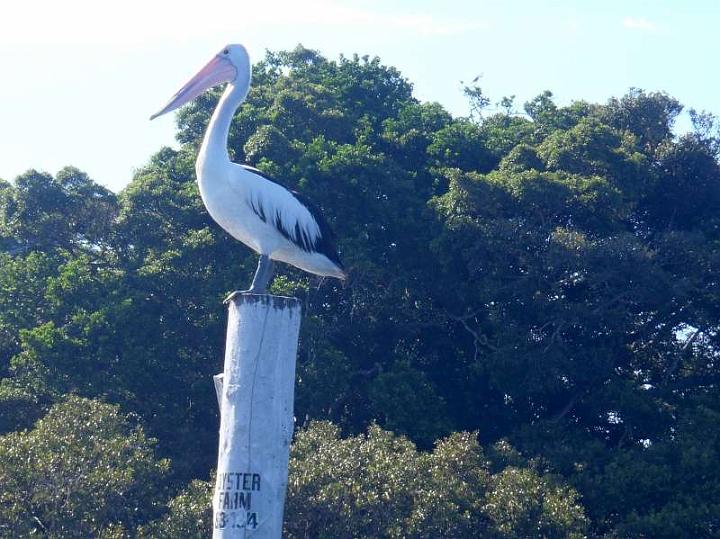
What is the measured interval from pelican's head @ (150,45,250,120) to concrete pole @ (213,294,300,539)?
3659mm

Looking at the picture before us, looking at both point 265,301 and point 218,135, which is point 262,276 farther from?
point 265,301

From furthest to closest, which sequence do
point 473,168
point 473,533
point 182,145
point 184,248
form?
point 182,145 → point 473,168 → point 184,248 → point 473,533

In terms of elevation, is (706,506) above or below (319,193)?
below

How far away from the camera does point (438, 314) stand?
19.7 metres

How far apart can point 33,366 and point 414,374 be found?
5504 millimetres

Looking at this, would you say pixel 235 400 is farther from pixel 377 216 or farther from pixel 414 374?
pixel 377 216

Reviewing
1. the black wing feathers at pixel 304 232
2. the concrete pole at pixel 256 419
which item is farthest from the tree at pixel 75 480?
the concrete pole at pixel 256 419

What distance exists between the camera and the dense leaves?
15664mm

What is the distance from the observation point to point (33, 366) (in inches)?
703

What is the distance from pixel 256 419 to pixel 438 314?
1165cm

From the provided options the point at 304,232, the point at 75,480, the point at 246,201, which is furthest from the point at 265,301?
the point at 75,480

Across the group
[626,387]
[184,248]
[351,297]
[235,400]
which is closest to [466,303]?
[351,297]

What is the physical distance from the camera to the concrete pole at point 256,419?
8133 mm

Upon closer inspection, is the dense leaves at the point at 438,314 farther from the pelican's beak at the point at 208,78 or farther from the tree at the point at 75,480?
the pelican's beak at the point at 208,78
